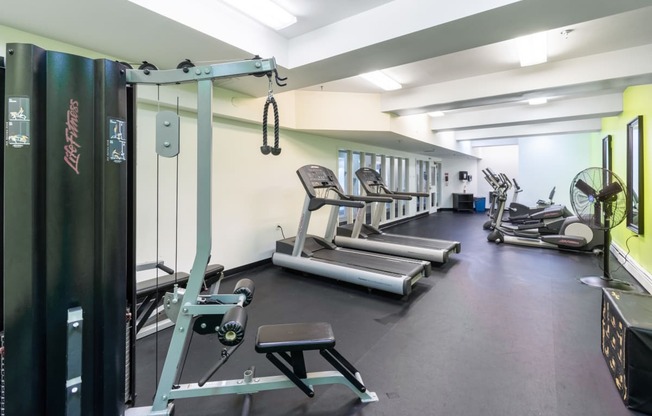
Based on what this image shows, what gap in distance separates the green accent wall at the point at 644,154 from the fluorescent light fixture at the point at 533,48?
1.53 metres

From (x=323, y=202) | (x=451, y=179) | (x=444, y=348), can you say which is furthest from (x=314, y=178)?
(x=451, y=179)

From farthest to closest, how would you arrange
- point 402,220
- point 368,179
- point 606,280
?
point 402,220 → point 368,179 → point 606,280

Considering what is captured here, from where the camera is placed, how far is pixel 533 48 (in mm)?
3096

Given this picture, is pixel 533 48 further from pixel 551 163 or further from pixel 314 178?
pixel 551 163

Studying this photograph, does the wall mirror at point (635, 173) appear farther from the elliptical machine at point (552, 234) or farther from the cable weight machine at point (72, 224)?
the cable weight machine at point (72, 224)

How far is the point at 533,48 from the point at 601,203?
193 centimetres

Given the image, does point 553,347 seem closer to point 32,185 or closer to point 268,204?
point 32,185

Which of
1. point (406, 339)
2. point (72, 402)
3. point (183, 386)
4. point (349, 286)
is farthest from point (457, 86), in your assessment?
point (72, 402)

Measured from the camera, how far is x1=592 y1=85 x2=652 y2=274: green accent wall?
3.53 m

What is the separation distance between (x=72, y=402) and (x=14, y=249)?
24.4 inches

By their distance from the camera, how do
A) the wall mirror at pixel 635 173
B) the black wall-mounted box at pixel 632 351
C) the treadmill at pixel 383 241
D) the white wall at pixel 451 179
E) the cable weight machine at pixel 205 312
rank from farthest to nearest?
the white wall at pixel 451 179 < the treadmill at pixel 383 241 < the wall mirror at pixel 635 173 < the black wall-mounted box at pixel 632 351 < the cable weight machine at pixel 205 312

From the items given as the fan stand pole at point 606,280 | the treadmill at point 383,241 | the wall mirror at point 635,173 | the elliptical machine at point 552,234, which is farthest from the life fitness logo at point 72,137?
the elliptical machine at point 552,234

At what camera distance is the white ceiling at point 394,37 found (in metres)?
2.02

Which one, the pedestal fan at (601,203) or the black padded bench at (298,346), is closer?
the black padded bench at (298,346)
